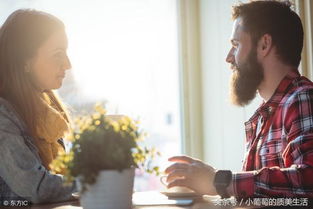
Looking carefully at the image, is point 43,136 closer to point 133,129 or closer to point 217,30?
point 133,129

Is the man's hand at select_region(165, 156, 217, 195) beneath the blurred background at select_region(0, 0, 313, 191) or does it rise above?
beneath

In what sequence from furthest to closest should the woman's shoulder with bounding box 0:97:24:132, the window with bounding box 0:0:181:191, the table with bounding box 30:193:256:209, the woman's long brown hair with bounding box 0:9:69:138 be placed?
the window with bounding box 0:0:181:191 → the woman's long brown hair with bounding box 0:9:69:138 → the woman's shoulder with bounding box 0:97:24:132 → the table with bounding box 30:193:256:209

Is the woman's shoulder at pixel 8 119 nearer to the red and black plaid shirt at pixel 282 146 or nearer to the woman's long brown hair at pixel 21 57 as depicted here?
the woman's long brown hair at pixel 21 57

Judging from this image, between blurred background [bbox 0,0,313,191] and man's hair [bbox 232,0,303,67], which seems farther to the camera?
blurred background [bbox 0,0,313,191]

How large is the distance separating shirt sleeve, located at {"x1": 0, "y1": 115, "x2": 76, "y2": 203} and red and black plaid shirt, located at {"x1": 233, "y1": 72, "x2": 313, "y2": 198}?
570 millimetres

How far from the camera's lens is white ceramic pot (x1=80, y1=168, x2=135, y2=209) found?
129 cm

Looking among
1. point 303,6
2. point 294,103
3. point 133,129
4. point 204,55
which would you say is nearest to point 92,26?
point 204,55

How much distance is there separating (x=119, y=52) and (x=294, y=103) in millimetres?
1944

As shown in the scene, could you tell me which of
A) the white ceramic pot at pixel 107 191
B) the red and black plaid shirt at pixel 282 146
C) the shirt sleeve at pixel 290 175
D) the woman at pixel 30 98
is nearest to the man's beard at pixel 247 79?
the red and black plaid shirt at pixel 282 146

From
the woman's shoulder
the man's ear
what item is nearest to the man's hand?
the woman's shoulder

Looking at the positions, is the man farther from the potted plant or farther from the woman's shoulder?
the woman's shoulder

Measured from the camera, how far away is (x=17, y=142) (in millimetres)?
1727

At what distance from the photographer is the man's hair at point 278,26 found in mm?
2121

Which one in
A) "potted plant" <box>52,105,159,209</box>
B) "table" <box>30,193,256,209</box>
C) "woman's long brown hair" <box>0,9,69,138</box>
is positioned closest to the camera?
"potted plant" <box>52,105,159,209</box>
